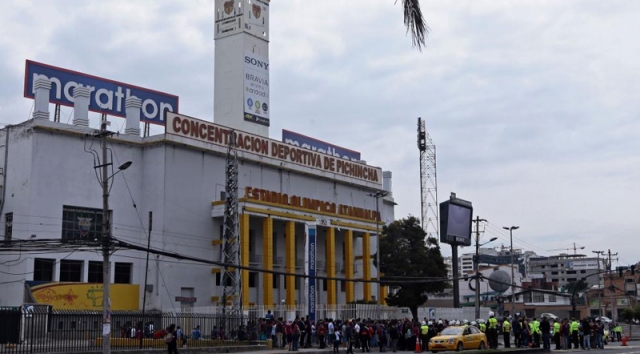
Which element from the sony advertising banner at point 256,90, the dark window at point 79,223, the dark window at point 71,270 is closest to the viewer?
the dark window at point 71,270

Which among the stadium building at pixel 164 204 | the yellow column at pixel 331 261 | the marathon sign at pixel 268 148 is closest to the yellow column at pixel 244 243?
the stadium building at pixel 164 204

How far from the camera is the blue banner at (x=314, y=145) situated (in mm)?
71375

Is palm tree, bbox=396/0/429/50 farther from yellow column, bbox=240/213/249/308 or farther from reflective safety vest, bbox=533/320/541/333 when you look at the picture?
yellow column, bbox=240/213/249/308

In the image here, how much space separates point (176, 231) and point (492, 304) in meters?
72.2

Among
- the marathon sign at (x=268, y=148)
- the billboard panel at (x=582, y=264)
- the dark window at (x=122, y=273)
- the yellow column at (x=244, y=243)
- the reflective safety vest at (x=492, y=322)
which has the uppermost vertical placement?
the marathon sign at (x=268, y=148)

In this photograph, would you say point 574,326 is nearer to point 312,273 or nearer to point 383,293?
point 312,273

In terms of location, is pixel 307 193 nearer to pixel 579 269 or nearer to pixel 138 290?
pixel 138 290

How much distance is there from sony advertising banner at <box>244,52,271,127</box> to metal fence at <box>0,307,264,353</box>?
30441 mm

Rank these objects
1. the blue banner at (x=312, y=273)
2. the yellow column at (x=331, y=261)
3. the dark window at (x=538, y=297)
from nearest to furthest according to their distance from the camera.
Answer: the blue banner at (x=312, y=273), the yellow column at (x=331, y=261), the dark window at (x=538, y=297)

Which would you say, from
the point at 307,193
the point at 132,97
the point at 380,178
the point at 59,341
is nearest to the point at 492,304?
the point at 380,178

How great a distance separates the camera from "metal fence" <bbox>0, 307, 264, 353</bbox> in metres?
27.5

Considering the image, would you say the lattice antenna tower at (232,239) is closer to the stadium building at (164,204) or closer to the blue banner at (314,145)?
the stadium building at (164,204)

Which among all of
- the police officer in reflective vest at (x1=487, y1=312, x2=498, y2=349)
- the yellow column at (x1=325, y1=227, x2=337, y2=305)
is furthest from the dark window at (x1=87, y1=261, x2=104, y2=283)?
the police officer in reflective vest at (x1=487, y1=312, x2=498, y2=349)

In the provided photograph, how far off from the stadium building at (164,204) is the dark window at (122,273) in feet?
0.27
